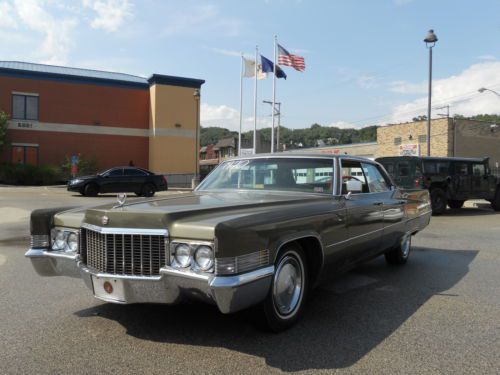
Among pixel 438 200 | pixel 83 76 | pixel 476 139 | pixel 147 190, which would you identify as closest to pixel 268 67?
pixel 83 76

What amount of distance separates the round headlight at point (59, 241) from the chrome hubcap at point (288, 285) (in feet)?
6.60

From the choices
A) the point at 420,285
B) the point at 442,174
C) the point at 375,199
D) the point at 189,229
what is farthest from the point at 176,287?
the point at 442,174

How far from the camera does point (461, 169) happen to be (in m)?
15.6

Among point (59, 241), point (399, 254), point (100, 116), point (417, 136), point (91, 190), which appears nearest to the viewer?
point (59, 241)

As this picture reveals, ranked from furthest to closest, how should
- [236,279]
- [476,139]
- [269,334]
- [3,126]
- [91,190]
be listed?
[476,139], [3,126], [91,190], [269,334], [236,279]

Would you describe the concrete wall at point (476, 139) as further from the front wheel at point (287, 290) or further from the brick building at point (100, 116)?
the front wheel at point (287, 290)

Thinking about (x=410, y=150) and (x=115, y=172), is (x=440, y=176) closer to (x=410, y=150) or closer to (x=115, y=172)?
(x=115, y=172)

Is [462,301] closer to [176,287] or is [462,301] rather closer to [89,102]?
[176,287]

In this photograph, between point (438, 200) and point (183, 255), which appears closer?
point (183, 255)

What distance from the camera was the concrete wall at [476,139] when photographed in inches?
1704

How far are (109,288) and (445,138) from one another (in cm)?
4373

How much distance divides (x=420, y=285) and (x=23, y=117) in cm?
3561

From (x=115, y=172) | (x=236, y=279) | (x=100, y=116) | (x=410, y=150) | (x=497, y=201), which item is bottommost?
(x=497, y=201)

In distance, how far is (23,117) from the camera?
35.1 metres
